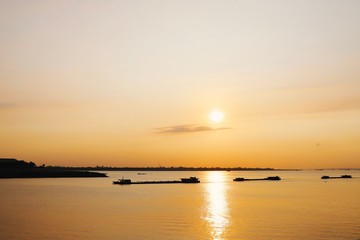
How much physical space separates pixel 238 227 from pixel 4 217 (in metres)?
34.5

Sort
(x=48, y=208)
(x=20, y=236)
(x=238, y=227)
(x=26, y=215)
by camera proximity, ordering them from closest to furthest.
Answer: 1. (x=20, y=236)
2. (x=238, y=227)
3. (x=26, y=215)
4. (x=48, y=208)

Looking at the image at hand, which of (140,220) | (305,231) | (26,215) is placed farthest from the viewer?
(26,215)

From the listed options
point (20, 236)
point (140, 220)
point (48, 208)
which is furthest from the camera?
point (48, 208)

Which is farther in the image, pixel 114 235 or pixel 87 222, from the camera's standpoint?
pixel 87 222

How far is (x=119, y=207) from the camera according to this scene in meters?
79.2

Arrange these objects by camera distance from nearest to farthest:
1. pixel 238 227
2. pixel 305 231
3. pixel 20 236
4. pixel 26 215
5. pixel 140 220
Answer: pixel 20 236 → pixel 305 231 → pixel 238 227 → pixel 140 220 → pixel 26 215

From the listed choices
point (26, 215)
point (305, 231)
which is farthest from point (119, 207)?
point (305, 231)

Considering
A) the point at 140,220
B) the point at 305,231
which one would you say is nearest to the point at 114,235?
the point at 140,220

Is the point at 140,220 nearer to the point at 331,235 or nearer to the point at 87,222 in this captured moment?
the point at 87,222

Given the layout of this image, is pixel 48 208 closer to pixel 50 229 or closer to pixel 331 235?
pixel 50 229

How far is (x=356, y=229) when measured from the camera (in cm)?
5222

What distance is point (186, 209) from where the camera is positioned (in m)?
78.7

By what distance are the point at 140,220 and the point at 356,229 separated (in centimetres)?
2886

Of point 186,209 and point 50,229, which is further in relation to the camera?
point 186,209
